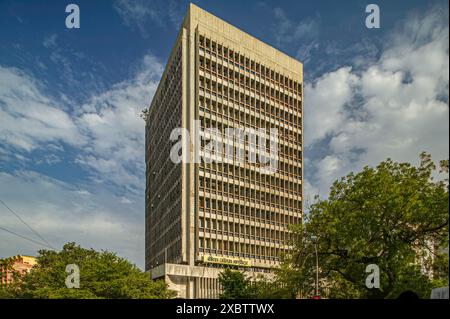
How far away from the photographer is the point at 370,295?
37.3 m

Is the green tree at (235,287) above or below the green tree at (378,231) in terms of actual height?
below

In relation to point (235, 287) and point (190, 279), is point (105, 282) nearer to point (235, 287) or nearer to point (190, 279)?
point (235, 287)

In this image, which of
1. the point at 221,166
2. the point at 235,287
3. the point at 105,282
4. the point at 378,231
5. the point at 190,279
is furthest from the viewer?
the point at 221,166

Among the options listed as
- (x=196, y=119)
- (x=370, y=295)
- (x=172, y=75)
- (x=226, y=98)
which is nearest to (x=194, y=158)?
(x=196, y=119)

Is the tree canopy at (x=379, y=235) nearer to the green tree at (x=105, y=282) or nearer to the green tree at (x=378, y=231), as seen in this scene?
the green tree at (x=378, y=231)

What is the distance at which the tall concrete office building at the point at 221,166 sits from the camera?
3413 inches

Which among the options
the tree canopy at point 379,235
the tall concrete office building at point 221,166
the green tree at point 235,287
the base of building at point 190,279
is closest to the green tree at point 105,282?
the green tree at point 235,287

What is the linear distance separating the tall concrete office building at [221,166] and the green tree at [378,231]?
135 feet

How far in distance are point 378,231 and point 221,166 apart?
2224 inches

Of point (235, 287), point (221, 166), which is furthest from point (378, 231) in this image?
point (221, 166)

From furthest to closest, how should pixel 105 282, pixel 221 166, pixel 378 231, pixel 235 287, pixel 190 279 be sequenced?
pixel 221 166, pixel 190 279, pixel 235 287, pixel 105 282, pixel 378 231

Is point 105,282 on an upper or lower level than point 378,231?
lower

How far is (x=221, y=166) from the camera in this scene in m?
92.1

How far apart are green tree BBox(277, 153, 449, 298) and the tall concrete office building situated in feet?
135
